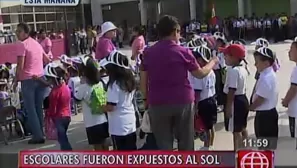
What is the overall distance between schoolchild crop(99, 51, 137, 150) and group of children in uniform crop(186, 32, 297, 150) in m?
0.53

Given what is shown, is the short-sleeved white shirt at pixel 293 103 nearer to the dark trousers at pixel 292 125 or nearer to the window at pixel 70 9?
the dark trousers at pixel 292 125

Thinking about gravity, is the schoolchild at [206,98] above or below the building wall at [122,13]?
below

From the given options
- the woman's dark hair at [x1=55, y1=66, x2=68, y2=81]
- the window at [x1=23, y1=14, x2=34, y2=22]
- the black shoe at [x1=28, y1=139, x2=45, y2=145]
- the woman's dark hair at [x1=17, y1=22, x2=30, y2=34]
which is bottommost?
the black shoe at [x1=28, y1=139, x2=45, y2=145]

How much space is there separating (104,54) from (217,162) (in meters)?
2.01

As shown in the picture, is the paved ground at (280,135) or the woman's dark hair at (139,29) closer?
the paved ground at (280,135)

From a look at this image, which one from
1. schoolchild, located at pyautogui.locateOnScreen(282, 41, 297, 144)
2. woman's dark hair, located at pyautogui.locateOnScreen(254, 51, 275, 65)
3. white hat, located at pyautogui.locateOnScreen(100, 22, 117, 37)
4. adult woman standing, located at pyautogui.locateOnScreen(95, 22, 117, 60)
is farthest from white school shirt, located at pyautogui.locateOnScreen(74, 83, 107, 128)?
schoolchild, located at pyautogui.locateOnScreen(282, 41, 297, 144)

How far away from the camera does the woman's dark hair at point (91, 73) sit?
15.1 ft

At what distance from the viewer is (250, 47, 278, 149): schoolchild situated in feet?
13.1

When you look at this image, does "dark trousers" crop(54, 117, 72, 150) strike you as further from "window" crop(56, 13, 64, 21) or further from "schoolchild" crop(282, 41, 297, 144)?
"schoolchild" crop(282, 41, 297, 144)

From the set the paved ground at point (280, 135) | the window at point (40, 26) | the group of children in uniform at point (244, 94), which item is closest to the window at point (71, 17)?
the window at point (40, 26)

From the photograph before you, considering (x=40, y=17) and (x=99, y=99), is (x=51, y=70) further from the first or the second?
(x=40, y=17)

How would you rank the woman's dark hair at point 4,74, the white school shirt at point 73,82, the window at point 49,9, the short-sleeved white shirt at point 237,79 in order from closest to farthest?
the window at point 49,9 < the short-sleeved white shirt at point 237,79 < the white school shirt at point 73,82 < the woman's dark hair at point 4,74

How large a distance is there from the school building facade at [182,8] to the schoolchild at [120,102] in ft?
1.28

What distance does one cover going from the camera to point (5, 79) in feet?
22.9
